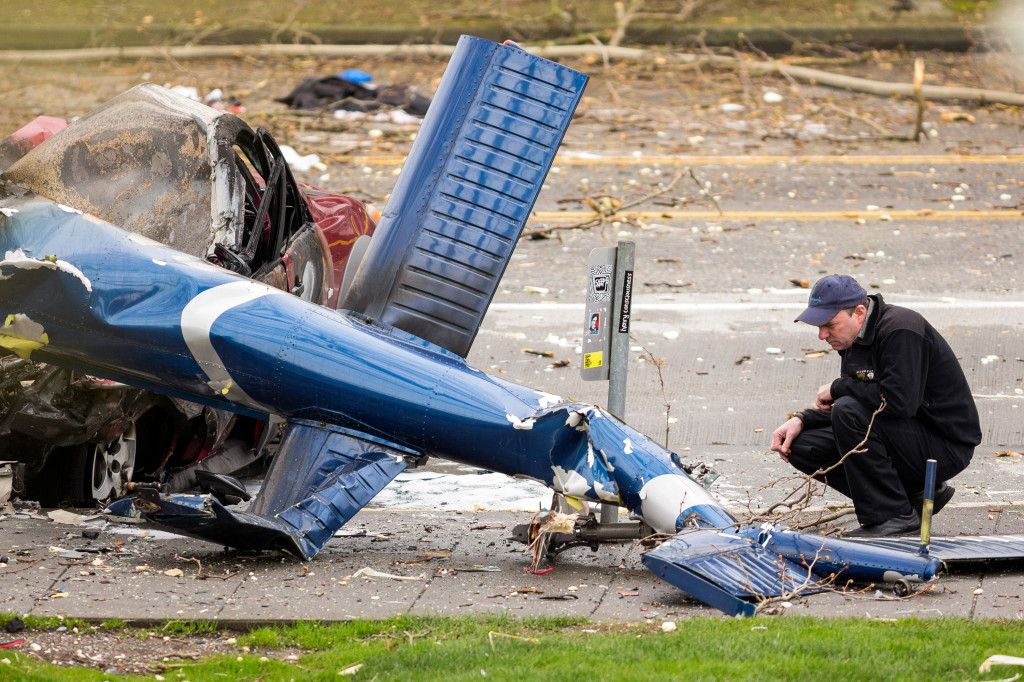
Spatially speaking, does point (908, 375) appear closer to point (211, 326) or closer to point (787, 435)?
point (787, 435)

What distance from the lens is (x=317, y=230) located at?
24.8 ft

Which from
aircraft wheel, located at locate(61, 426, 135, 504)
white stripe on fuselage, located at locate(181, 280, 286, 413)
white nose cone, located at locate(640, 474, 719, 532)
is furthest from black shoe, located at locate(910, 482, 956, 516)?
aircraft wheel, located at locate(61, 426, 135, 504)

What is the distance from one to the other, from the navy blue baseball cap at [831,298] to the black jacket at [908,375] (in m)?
0.13

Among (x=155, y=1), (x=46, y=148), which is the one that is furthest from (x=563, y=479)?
(x=155, y=1)

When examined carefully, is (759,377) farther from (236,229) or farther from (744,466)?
(236,229)

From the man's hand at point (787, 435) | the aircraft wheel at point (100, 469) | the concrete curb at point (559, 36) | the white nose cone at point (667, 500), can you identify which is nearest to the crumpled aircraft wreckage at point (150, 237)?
the aircraft wheel at point (100, 469)

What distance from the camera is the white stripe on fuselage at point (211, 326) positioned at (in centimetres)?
572

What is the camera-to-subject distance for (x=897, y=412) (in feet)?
19.0

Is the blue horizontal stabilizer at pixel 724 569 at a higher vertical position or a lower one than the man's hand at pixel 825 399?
lower

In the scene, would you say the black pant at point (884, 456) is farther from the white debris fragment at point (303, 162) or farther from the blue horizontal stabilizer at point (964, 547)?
the white debris fragment at point (303, 162)

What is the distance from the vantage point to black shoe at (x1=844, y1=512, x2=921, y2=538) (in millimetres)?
5840

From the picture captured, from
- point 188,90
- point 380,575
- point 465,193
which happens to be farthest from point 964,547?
point 188,90

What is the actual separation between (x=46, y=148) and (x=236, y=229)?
1.16 meters

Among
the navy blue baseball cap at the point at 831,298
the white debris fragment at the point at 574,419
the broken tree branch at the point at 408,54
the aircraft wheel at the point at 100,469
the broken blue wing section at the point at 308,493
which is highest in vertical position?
the broken tree branch at the point at 408,54
